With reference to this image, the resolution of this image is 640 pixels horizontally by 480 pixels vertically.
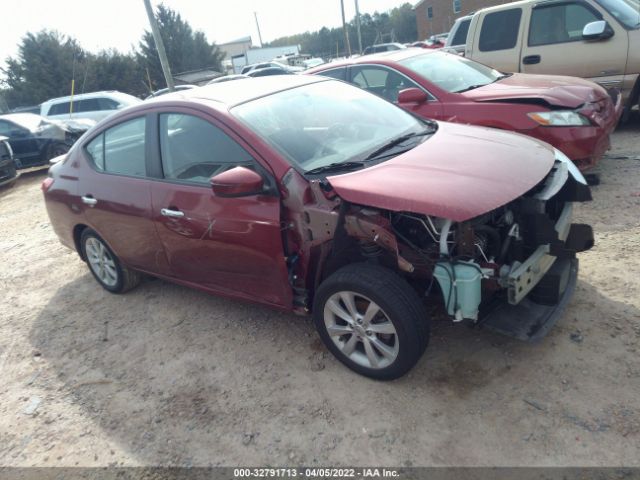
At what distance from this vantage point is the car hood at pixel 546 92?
15.8 ft

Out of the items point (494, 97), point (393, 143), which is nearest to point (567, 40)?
point (494, 97)

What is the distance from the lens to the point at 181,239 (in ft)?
11.3

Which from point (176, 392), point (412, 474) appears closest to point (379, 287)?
point (412, 474)

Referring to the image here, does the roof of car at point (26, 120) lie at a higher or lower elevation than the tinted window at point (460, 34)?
lower

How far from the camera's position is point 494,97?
5039mm

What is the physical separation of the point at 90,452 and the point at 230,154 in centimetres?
197

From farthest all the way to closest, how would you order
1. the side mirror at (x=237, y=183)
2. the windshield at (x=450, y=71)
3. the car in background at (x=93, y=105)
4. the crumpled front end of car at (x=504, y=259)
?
1. the car in background at (x=93, y=105)
2. the windshield at (x=450, y=71)
3. the side mirror at (x=237, y=183)
4. the crumpled front end of car at (x=504, y=259)

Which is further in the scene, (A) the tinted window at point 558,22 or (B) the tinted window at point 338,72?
(A) the tinted window at point 558,22

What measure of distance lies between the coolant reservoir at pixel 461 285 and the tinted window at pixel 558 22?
606 centimetres

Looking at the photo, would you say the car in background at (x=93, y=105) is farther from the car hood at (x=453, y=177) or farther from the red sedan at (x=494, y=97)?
the car hood at (x=453, y=177)

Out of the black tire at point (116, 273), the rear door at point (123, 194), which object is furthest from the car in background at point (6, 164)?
the rear door at point (123, 194)

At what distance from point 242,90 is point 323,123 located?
71 centimetres

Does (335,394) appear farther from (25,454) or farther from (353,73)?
(353,73)

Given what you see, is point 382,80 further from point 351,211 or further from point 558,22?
point 351,211
